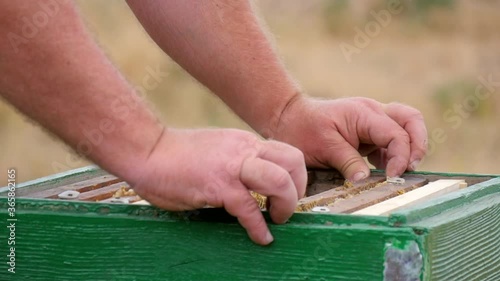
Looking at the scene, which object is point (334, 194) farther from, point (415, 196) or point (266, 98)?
point (266, 98)

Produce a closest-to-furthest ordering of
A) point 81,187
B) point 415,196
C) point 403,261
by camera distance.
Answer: point 403,261 < point 415,196 < point 81,187

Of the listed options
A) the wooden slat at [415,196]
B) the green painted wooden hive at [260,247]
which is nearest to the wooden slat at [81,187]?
the green painted wooden hive at [260,247]

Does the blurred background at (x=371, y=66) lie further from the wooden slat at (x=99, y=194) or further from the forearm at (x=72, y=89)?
the forearm at (x=72, y=89)

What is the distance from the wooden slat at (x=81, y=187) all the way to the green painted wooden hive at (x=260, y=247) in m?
0.01

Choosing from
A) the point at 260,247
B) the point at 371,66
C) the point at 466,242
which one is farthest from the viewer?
the point at 371,66

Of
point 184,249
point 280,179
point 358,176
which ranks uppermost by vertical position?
point 358,176

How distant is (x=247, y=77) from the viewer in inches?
120

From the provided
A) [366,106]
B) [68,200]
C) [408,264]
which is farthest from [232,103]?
[408,264]

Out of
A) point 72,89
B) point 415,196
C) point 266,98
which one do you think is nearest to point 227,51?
point 266,98

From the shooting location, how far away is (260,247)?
2350mm

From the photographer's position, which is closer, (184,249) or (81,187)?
(184,249)

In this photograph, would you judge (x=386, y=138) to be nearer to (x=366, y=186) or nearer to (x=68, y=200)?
(x=366, y=186)

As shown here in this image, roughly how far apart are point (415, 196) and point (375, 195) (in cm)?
10

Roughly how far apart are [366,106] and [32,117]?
1.05m
